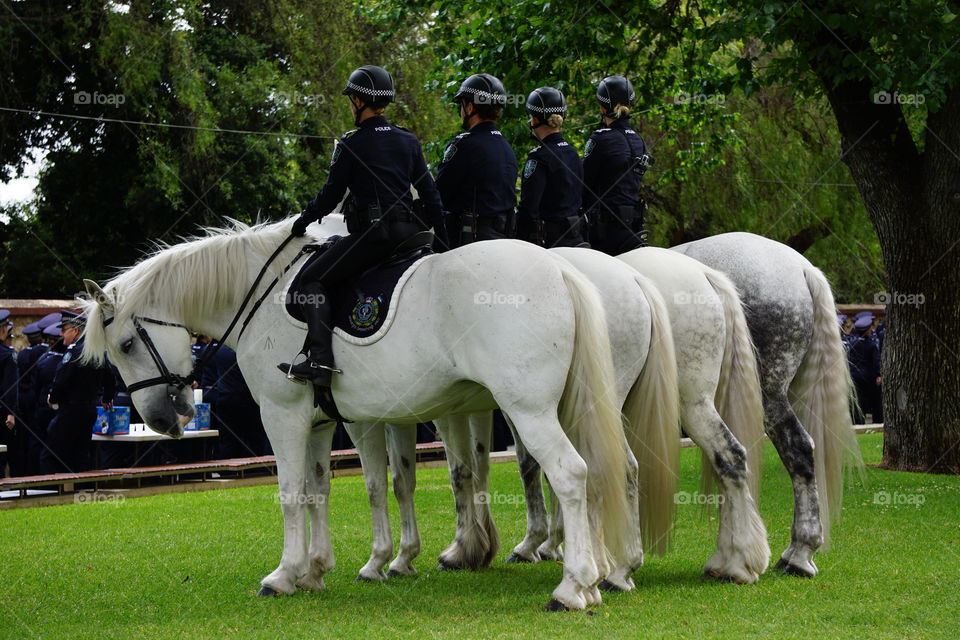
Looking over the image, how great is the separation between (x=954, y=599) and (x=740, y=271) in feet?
8.55

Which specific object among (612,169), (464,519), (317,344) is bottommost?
(464,519)

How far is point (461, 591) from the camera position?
729 cm

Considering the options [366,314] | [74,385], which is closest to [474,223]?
[366,314]

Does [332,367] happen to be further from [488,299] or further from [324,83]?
[324,83]

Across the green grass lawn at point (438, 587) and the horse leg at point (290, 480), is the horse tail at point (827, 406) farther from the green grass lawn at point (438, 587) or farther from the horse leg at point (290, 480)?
the horse leg at point (290, 480)

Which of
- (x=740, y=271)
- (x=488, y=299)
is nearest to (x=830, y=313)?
(x=740, y=271)

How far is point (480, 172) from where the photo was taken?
769 centimetres

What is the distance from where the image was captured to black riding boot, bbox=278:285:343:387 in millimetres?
6867

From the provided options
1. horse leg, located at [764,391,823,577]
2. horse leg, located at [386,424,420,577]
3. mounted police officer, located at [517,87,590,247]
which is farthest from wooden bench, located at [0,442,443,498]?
horse leg, located at [764,391,823,577]

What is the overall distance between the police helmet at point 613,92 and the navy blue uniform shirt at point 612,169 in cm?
22

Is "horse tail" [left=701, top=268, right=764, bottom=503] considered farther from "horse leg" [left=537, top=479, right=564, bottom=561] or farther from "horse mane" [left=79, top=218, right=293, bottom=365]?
"horse mane" [left=79, top=218, right=293, bottom=365]

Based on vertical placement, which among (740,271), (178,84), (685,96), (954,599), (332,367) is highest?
(178,84)

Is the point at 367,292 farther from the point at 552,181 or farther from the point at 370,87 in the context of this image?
the point at 552,181

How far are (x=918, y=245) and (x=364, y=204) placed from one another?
27.5 feet
